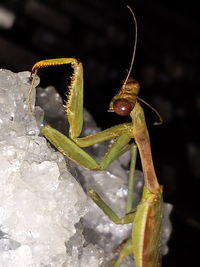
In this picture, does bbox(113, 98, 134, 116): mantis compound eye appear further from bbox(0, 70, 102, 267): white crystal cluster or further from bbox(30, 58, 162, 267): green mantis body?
bbox(0, 70, 102, 267): white crystal cluster

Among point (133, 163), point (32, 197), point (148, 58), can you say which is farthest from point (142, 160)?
point (148, 58)

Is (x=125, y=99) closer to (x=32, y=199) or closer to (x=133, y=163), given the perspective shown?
(x=133, y=163)

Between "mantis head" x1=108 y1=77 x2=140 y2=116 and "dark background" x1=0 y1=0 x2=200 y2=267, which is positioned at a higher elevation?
"mantis head" x1=108 y1=77 x2=140 y2=116

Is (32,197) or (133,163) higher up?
(32,197)

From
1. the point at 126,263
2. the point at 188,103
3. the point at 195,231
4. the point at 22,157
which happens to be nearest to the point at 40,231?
the point at 22,157

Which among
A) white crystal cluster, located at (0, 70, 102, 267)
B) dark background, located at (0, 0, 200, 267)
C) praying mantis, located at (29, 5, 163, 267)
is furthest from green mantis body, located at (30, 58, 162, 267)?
dark background, located at (0, 0, 200, 267)

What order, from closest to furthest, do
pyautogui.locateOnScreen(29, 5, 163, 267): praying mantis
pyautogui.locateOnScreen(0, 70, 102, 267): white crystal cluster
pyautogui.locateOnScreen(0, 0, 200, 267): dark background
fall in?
1. pyautogui.locateOnScreen(0, 70, 102, 267): white crystal cluster
2. pyautogui.locateOnScreen(29, 5, 163, 267): praying mantis
3. pyautogui.locateOnScreen(0, 0, 200, 267): dark background

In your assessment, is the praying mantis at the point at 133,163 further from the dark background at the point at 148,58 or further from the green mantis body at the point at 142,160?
the dark background at the point at 148,58

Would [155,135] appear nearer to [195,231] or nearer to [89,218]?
[195,231]
